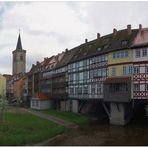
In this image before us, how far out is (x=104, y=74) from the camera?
5156 centimetres

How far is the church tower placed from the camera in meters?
133

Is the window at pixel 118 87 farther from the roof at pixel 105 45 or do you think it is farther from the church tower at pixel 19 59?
the church tower at pixel 19 59

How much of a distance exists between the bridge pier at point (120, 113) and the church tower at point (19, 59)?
8965cm

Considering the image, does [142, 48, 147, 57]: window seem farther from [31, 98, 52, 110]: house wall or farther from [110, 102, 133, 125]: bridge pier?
[31, 98, 52, 110]: house wall

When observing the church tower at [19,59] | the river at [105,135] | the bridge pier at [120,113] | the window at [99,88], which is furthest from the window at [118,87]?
the church tower at [19,59]

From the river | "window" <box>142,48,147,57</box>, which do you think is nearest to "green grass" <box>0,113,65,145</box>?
the river

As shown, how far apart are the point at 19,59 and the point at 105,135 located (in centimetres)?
9879

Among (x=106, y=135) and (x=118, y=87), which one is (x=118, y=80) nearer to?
(x=118, y=87)

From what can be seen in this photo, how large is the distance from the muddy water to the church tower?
293ft

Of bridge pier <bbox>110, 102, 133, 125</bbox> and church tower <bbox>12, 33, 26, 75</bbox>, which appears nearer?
bridge pier <bbox>110, 102, 133, 125</bbox>

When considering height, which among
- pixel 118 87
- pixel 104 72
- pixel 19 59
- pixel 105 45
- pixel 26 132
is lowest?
pixel 26 132

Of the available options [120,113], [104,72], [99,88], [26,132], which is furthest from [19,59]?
[26,132]

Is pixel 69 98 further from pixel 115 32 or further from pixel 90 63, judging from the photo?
pixel 115 32

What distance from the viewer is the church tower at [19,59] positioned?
13262 cm
